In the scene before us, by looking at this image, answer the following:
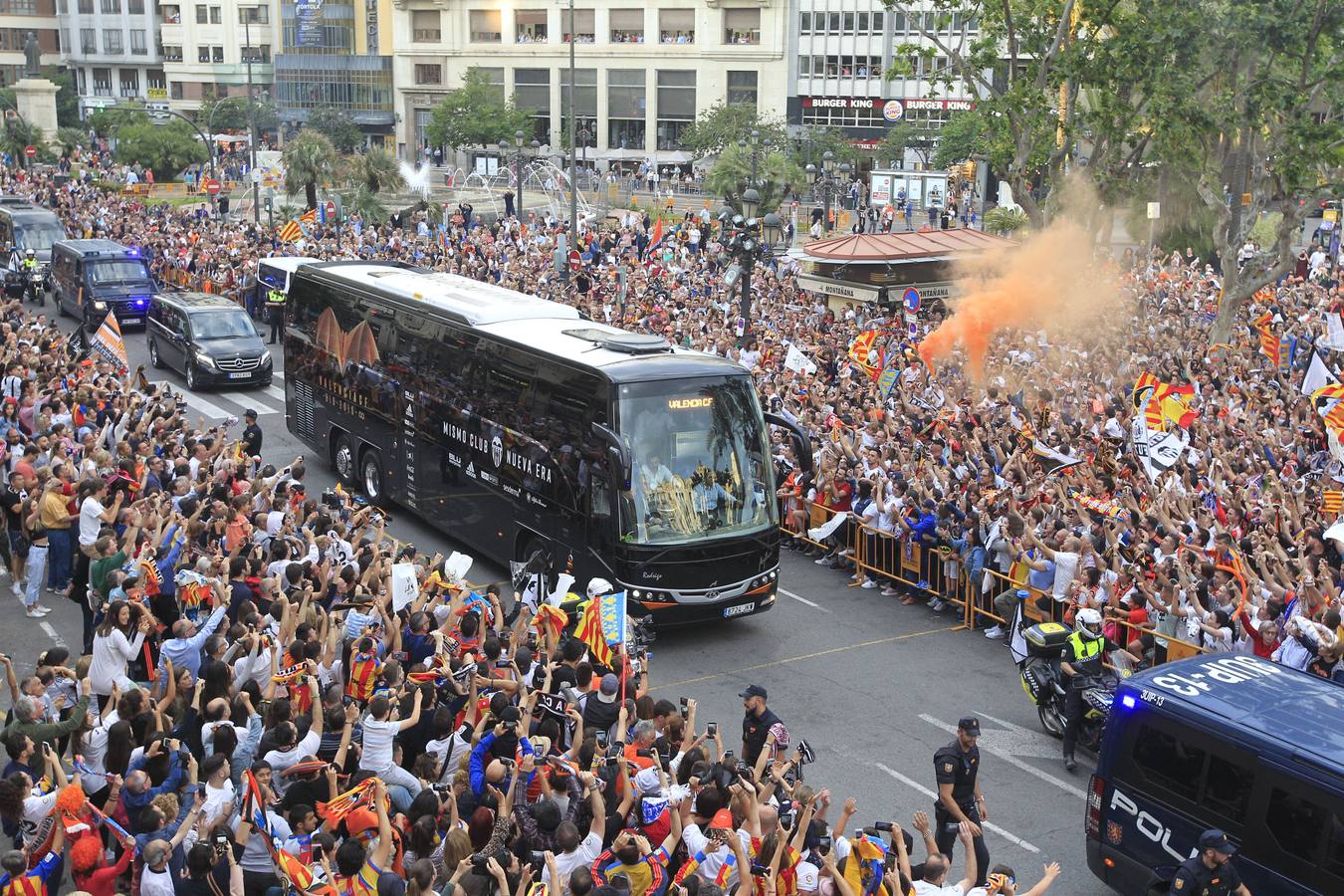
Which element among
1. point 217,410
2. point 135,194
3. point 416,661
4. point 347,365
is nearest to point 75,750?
point 416,661

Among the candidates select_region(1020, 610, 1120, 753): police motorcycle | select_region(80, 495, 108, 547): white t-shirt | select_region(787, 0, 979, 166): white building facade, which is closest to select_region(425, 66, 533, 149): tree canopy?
select_region(787, 0, 979, 166): white building facade

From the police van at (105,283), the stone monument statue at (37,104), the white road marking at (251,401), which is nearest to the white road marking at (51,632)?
the white road marking at (251,401)

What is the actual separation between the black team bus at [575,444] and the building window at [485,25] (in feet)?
268

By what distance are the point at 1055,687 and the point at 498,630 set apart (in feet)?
16.3

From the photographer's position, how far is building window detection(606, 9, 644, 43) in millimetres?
91812

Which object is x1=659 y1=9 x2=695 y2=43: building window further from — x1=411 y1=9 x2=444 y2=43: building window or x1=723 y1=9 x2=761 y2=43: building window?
x1=411 y1=9 x2=444 y2=43: building window

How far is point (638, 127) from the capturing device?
93.9 meters

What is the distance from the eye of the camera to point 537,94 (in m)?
96.3

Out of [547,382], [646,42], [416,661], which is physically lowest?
[416,661]

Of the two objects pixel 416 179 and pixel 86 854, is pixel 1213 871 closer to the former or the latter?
pixel 86 854

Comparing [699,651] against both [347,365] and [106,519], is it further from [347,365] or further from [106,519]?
[347,365]

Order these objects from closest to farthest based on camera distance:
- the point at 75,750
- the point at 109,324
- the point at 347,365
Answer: the point at 75,750 < the point at 347,365 < the point at 109,324

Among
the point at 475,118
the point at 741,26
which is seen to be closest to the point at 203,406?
the point at 475,118

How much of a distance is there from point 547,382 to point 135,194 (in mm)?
60546
